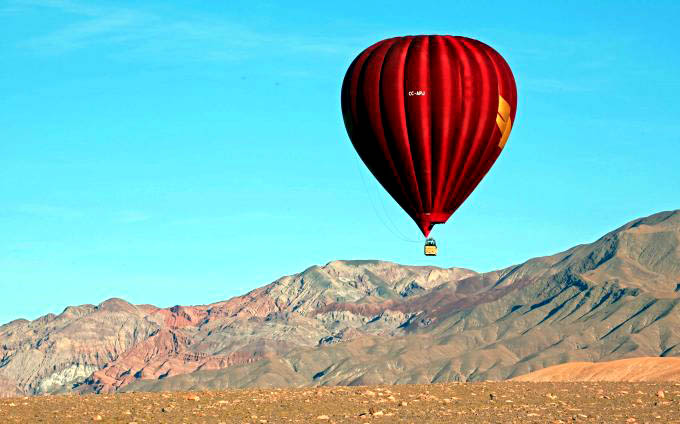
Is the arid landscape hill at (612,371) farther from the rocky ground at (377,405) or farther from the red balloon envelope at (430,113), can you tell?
the red balloon envelope at (430,113)

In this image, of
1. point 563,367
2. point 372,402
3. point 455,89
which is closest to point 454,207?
point 455,89

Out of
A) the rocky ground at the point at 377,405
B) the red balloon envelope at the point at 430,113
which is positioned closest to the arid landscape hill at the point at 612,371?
the rocky ground at the point at 377,405

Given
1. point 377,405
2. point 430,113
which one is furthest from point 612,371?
point 377,405

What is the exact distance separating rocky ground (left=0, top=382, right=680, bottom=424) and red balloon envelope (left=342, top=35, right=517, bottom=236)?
30.3 ft

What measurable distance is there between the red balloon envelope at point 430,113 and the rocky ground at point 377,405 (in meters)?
9.23

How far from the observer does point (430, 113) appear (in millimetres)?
62781

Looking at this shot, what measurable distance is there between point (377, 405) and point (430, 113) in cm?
1560

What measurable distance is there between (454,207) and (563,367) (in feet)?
169

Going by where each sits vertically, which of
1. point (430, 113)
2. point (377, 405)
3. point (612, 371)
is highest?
point (430, 113)

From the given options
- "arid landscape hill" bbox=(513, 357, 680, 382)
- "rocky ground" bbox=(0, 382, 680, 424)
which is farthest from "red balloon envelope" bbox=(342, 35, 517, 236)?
"arid landscape hill" bbox=(513, 357, 680, 382)

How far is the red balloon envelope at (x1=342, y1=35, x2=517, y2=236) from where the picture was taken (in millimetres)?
62594

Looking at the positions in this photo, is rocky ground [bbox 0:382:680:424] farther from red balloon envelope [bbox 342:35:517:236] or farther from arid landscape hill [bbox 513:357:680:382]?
arid landscape hill [bbox 513:357:680:382]

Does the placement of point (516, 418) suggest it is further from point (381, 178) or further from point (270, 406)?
point (381, 178)

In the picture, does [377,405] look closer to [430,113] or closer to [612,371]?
[430,113]
